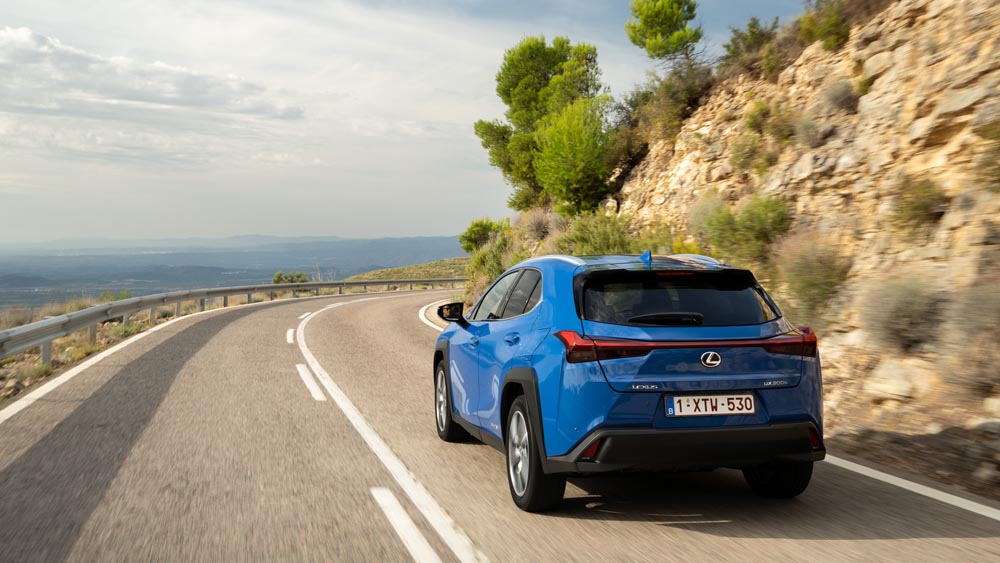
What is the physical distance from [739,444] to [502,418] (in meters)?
1.64

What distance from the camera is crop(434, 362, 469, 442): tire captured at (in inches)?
271

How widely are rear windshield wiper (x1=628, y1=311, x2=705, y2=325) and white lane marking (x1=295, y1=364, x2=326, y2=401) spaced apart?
17.5 feet

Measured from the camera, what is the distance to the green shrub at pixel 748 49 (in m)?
20.5

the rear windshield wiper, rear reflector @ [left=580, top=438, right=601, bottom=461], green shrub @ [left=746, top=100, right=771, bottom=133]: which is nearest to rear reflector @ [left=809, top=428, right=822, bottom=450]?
the rear windshield wiper

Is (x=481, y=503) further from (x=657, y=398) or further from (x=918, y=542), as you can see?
(x=918, y=542)

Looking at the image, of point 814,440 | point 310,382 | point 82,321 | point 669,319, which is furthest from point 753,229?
point 82,321

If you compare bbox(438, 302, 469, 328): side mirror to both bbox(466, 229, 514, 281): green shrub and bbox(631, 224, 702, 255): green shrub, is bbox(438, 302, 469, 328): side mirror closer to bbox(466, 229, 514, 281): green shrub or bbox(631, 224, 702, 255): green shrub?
bbox(631, 224, 702, 255): green shrub

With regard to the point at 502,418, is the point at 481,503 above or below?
below

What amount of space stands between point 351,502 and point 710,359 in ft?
7.89

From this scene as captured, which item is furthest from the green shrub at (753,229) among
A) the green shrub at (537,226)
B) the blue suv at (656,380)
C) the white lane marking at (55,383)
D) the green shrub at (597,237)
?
the green shrub at (537,226)

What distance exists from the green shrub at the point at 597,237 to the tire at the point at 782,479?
1262cm

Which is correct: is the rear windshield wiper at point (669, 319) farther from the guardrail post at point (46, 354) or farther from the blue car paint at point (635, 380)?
the guardrail post at point (46, 354)

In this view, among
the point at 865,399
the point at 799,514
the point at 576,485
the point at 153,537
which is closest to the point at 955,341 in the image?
the point at 865,399

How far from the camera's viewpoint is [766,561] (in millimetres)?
4000
